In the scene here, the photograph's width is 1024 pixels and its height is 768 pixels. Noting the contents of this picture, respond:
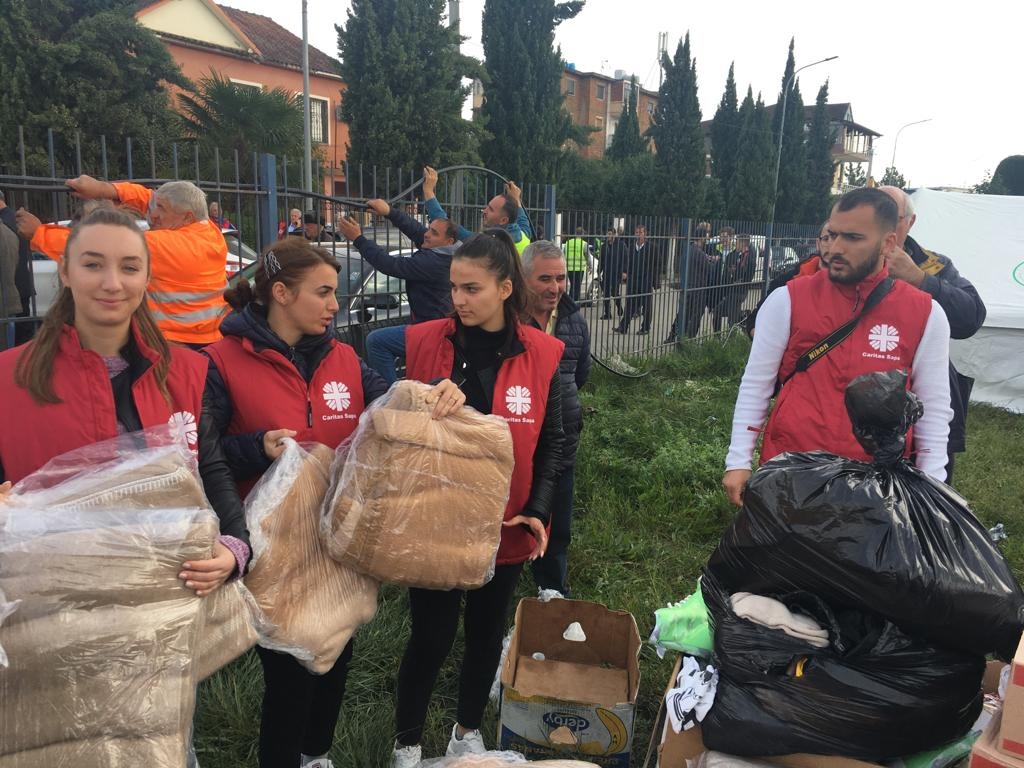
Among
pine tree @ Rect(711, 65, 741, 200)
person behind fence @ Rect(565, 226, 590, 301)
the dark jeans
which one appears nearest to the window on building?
pine tree @ Rect(711, 65, 741, 200)

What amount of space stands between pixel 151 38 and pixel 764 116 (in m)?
26.1

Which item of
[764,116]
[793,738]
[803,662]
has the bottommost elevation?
[793,738]

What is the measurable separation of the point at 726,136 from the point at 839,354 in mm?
34511

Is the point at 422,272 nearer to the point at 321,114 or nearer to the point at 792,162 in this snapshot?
the point at 321,114

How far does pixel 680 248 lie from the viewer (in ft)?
33.1

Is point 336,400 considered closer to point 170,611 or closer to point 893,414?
point 170,611

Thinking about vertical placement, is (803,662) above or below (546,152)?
below

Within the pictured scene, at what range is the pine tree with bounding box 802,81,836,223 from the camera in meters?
36.2

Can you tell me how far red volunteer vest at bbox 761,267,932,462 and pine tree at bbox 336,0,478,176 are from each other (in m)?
18.1

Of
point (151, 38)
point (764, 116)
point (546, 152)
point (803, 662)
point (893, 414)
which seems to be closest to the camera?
point (803, 662)

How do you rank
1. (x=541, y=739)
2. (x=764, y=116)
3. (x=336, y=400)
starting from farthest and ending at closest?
(x=764, y=116) < (x=541, y=739) < (x=336, y=400)

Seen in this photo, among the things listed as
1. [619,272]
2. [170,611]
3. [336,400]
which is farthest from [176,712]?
[619,272]

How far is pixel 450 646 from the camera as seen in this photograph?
2.37 meters

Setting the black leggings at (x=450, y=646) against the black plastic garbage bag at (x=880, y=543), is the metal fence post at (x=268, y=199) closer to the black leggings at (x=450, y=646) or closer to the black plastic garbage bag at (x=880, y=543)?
the black leggings at (x=450, y=646)
